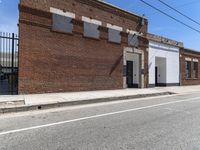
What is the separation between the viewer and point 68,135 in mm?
6148

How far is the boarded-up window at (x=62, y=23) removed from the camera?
1561cm

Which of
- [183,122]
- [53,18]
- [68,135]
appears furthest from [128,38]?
[68,135]

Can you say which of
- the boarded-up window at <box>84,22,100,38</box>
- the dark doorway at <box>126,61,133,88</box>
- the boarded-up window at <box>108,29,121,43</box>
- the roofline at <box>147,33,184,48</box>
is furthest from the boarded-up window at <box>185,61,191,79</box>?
the boarded-up window at <box>84,22,100,38</box>

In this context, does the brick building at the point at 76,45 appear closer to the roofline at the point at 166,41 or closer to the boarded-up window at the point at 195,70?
the roofline at the point at 166,41

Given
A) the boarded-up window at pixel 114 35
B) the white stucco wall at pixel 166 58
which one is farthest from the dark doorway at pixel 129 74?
the boarded-up window at pixel 114 35

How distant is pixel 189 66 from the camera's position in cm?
3262

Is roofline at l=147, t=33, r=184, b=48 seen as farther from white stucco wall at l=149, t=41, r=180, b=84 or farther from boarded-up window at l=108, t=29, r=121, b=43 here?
boarded-up window at l=108, t=29, r=121, b=43

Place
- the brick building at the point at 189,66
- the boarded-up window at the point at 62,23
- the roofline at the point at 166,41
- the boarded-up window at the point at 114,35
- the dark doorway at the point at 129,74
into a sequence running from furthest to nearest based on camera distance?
1. the brick building at the point at 189,66
2. the roofline at the point at 166,41
3. the dark doorway at the point at 129,74
4. the boarded-up window at the point at 114,35
5. the boarded-up window at the point at 62,23

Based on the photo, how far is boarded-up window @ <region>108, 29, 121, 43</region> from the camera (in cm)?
1955

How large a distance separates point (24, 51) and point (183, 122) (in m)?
10.0

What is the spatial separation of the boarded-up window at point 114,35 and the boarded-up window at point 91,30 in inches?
54.5

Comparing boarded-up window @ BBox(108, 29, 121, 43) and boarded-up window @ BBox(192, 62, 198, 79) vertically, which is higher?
boarded-up window @ BBox(108, 29, 121, 43)

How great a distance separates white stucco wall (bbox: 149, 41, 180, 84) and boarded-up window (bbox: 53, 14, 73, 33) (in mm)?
10845

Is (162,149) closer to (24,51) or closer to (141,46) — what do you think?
(24,51)
